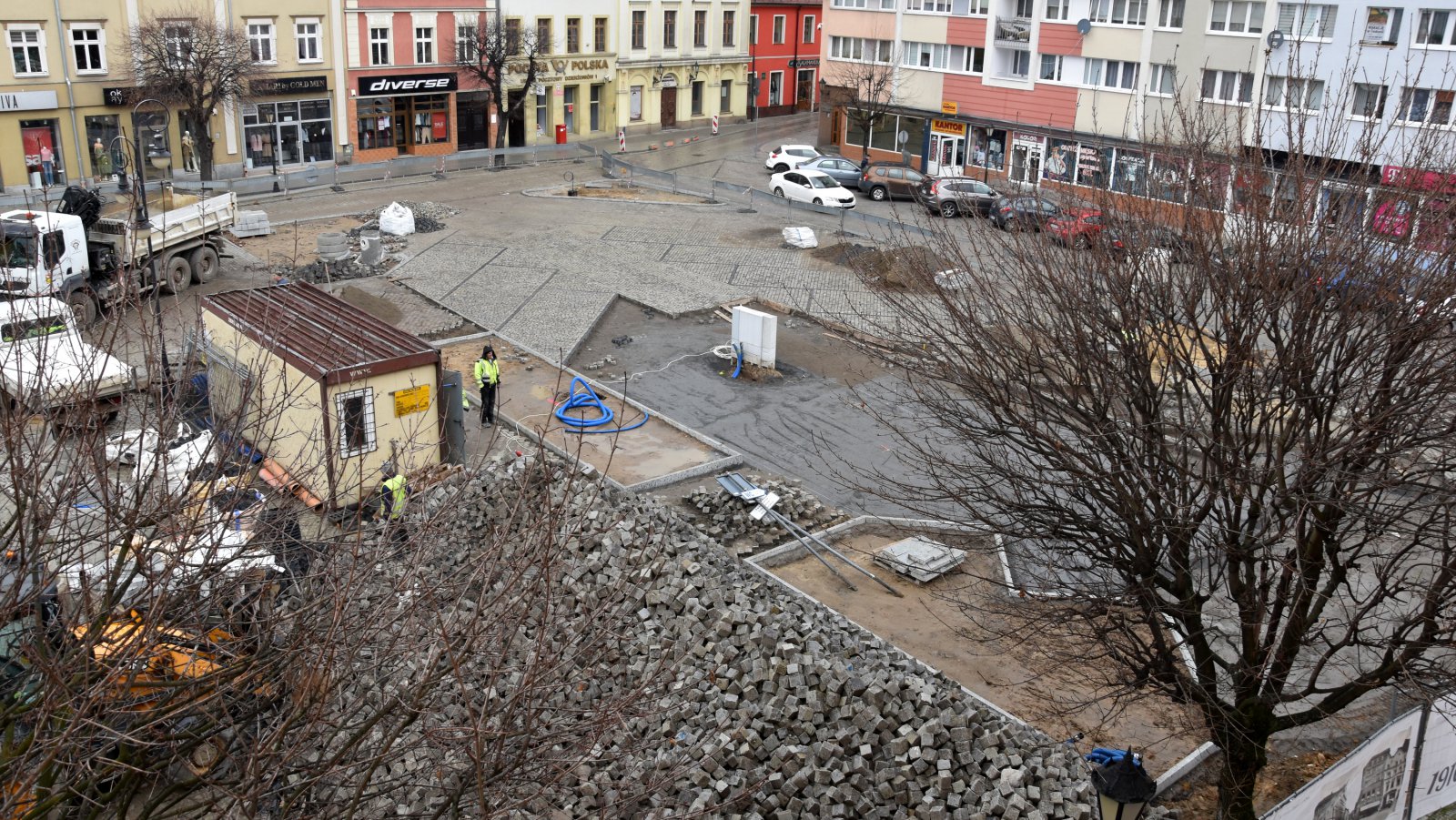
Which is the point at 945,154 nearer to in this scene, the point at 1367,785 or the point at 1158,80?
the point at 1158,80

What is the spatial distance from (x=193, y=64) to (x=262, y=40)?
5.38m

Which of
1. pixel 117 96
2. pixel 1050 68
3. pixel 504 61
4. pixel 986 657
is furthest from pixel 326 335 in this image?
pixel 1050 68

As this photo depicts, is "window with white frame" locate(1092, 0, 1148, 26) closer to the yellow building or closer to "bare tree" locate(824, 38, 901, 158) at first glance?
"bare tree" locate(824, 38, 901, 158)

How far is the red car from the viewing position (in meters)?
12.2

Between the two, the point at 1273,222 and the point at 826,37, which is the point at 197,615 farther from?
the point at 826,37

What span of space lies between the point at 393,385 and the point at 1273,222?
12030 millimetres

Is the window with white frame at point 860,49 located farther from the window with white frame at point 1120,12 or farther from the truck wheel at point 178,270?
the truck wheel at point 178,270

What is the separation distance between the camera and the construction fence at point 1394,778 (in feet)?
34.3

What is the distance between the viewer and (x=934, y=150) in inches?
1998

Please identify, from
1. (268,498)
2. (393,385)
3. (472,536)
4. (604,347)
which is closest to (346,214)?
(604,347)

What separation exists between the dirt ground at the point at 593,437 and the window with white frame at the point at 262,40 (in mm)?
22820

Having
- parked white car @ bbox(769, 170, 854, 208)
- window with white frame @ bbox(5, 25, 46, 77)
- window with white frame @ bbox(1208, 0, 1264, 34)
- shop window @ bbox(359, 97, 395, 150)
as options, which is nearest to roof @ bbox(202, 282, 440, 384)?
window with white frame @ bbox(5, 25, 46, 77)

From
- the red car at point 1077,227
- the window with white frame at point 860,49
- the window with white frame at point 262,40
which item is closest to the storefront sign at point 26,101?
the window with white frame at point 262,40

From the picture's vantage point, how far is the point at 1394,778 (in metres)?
11.2
